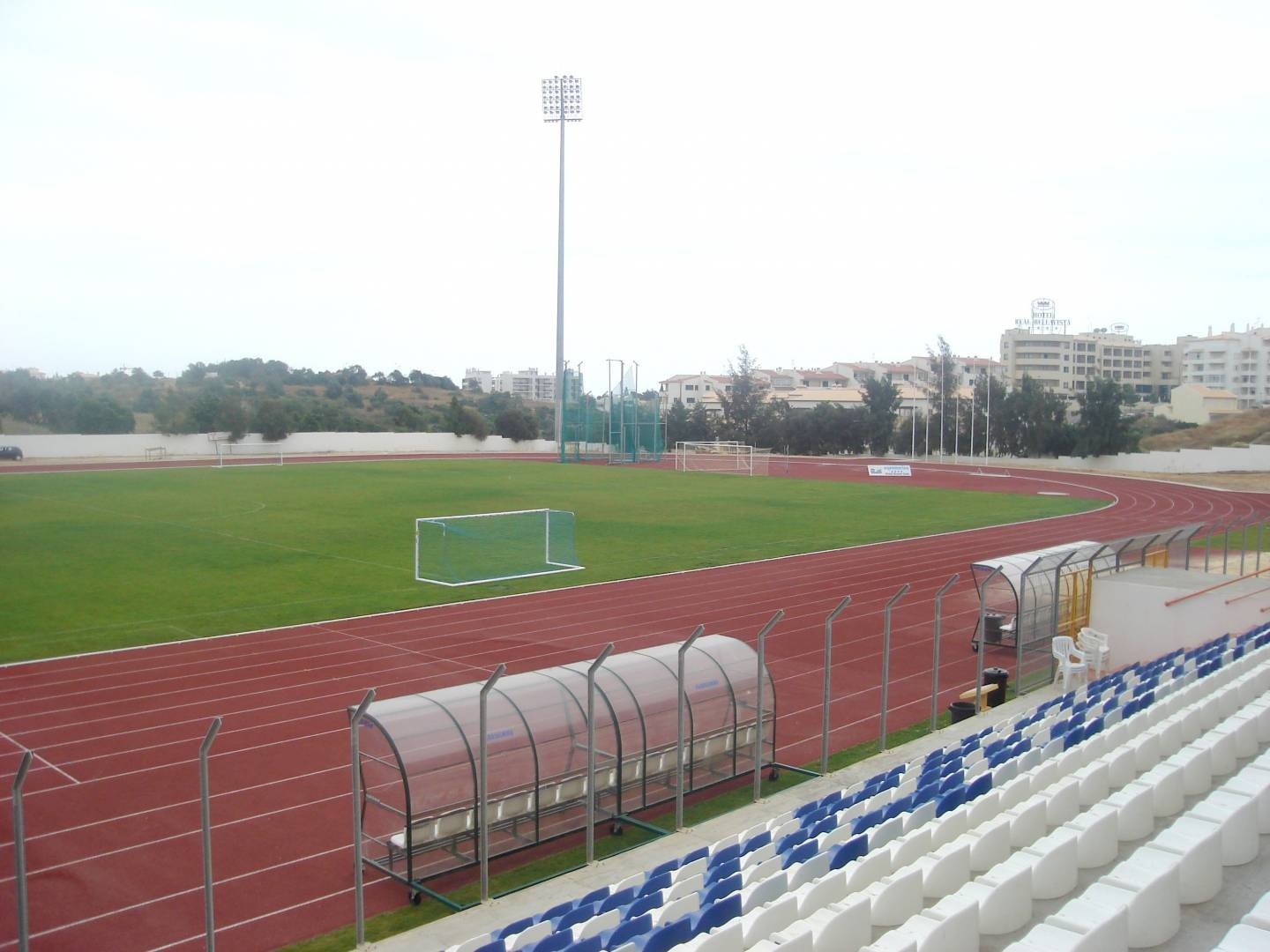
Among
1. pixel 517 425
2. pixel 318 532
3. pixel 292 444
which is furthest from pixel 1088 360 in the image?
pixel 318 532

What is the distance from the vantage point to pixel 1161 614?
598 inches

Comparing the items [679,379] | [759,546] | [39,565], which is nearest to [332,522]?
[39,565]

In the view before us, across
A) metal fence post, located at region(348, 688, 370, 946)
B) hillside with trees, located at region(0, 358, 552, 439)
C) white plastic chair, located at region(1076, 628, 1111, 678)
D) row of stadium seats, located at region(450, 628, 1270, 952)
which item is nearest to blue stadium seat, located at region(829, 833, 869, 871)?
row of stadium seats, located at region(450, 628, 1270, 952)

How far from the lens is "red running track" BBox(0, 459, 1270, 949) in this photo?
8.27 m

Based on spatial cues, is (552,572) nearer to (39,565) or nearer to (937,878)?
(39,565)

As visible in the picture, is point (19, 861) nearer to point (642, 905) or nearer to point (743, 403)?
point (642, 905)

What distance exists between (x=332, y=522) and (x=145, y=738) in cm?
2066

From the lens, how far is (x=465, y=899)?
326 inches

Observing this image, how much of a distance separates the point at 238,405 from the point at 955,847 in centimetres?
7254

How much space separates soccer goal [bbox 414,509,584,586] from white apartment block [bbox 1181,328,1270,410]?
423 feet

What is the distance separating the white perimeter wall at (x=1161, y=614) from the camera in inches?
592

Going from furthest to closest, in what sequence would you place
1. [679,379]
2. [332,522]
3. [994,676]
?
[679,379] → [332,522] → [994,676]

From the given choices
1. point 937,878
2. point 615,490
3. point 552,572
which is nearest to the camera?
point 937,878

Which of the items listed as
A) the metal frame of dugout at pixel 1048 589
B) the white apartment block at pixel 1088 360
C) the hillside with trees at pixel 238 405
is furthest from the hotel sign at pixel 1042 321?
the metal frame of dugout at pixel 1048 589
